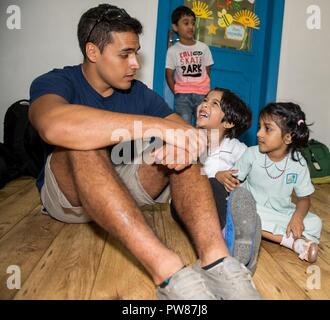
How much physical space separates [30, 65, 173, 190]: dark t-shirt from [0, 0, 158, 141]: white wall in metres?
1.76

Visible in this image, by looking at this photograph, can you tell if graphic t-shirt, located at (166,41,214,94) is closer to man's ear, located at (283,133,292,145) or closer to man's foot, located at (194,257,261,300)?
man's ear, located at (283,133,292,145)

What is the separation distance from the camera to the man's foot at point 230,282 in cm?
88

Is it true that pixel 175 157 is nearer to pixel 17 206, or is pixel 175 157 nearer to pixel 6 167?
pixel 17 206

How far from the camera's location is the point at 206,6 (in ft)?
11.0

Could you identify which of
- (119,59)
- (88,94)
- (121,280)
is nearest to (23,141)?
(88,94)

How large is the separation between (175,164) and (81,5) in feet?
8.21

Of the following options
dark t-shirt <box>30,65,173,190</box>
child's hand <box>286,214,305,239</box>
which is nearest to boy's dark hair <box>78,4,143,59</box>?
dark t-shirt <box>30,65,173,190</box>

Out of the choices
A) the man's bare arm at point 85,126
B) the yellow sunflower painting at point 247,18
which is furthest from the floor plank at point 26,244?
the yellow sunflower painting at point 247,18

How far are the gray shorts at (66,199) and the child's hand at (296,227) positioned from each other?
553 millimetres

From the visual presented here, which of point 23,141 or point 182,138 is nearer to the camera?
point 182,138

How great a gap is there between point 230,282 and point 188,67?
250cm

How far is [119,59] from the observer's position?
1381 mm

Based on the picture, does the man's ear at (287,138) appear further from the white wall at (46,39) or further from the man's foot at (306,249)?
the white wall at (46,39)
